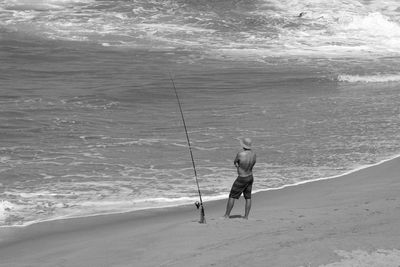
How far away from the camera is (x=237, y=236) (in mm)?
7184

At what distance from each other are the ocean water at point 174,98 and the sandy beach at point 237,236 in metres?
0.56

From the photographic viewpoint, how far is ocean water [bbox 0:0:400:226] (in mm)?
10375

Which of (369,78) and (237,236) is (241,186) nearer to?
(237,236)

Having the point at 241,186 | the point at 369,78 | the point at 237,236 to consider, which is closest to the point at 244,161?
the point at 241,186

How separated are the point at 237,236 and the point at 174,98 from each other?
9493 mm

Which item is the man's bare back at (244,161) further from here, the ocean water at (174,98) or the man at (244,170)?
the ocean water at (174,98)

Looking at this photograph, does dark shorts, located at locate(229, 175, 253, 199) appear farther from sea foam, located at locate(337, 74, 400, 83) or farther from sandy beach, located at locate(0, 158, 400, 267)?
sea foam, located at locate(337, 74, 400, 83)

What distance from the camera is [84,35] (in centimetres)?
2527

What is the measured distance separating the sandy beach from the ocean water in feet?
1.84

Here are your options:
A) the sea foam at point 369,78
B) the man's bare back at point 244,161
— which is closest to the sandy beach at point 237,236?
the man's bare back at point 244,161

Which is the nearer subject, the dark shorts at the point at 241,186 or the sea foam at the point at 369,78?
the dark shorts at the point at 241,186

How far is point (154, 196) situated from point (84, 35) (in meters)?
16.4

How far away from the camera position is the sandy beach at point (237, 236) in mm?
6570

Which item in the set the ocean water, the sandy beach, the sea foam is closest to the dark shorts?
the sandy beach
